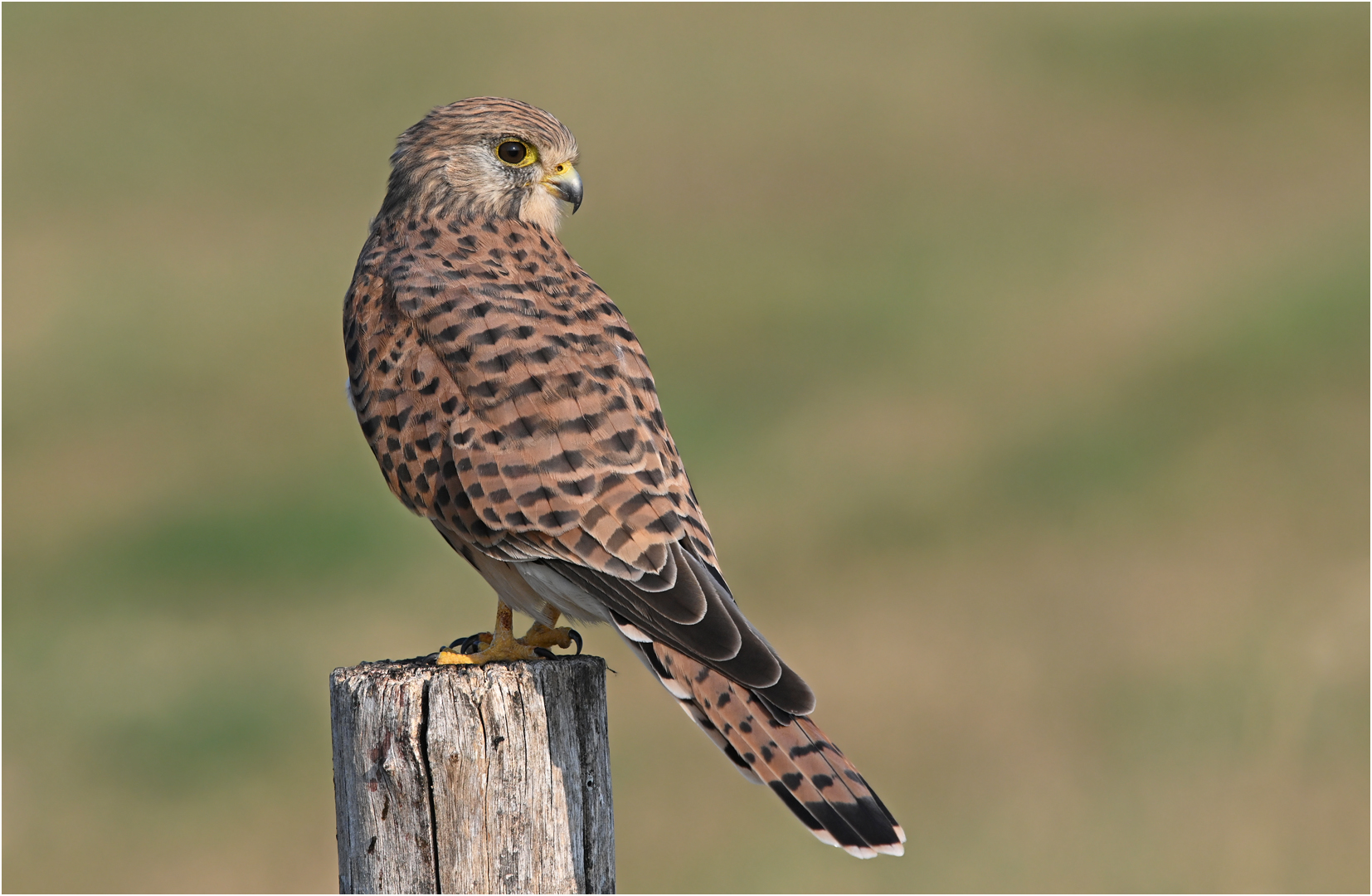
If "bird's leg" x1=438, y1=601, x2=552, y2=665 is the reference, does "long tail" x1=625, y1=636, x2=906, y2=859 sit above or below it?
below

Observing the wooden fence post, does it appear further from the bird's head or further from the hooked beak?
the hooked beak

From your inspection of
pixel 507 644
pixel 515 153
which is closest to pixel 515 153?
pixel 515 153

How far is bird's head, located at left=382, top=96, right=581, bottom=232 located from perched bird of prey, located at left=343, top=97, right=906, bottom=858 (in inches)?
0.5

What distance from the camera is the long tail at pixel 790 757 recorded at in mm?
3855

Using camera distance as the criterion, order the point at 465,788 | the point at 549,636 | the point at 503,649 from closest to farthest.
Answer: the point at 465,788, the point at 503,649, the point at 549,636

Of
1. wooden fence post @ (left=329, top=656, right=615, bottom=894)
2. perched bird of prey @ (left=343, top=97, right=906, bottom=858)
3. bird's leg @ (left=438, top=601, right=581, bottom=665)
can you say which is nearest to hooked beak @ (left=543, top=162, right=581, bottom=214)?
perched bird of prey @ (left=343, top=97, right=906, bottom=858)

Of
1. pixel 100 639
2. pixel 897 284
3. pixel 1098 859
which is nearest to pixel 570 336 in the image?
pixel 1098 859

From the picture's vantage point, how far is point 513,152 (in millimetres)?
5766

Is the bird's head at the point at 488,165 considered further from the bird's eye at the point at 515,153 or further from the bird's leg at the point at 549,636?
the bird's leg at the point at 549,636

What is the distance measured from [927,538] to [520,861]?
959 centimetres

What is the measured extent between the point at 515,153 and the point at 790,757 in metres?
2.60

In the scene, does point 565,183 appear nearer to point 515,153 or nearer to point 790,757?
point 515,153

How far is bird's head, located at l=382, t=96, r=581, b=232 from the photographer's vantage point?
569 centimetres

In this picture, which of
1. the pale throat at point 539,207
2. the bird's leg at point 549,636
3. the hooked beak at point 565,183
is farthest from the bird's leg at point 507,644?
the hooked beak at point 565,183
